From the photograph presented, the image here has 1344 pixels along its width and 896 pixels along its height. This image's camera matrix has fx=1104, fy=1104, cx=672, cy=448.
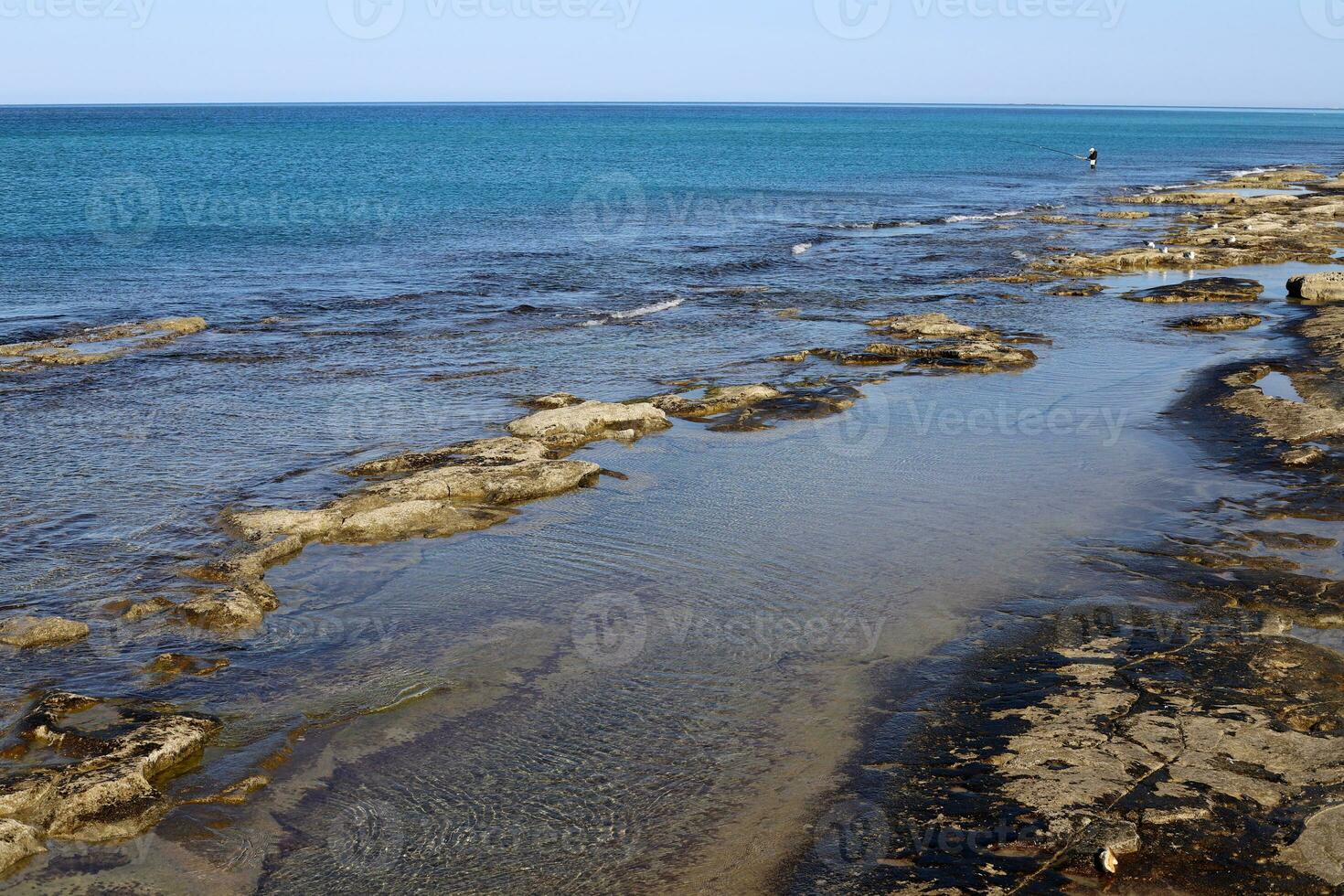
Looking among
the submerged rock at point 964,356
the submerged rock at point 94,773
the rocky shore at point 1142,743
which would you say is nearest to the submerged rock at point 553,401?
the submerged rock at point 964,356

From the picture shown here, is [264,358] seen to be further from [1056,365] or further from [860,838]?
[860,838]

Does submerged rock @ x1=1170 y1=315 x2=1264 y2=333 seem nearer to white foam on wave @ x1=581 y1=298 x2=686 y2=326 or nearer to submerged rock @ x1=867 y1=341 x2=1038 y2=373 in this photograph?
submerged rock @ x1=867 y1=341 x2=1038 y2=373

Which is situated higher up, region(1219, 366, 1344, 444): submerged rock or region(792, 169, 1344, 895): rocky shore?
region(1219, 366, 1344, 444): submerged rock

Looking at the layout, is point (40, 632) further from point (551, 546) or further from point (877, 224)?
point (877, 224)

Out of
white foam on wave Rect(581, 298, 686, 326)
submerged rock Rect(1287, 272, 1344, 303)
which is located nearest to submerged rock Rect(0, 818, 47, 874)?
white foam on wave Rect(581, 298, 686, 326)

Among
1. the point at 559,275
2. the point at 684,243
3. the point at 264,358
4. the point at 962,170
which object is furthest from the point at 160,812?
the point at 962,170

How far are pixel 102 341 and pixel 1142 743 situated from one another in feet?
59.9

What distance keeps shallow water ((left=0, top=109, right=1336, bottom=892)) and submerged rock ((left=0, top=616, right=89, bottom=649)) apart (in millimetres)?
159

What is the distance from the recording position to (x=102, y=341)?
19172 millimetres

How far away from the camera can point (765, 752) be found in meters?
6.72

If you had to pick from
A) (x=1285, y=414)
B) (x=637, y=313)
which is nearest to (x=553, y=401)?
(x=637, y=313)

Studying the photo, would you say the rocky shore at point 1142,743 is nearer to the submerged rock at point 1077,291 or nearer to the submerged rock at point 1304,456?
the submerged rock at point 1304,456

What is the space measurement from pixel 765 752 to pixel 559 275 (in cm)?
2168

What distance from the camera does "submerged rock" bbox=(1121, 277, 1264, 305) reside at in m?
21.7
